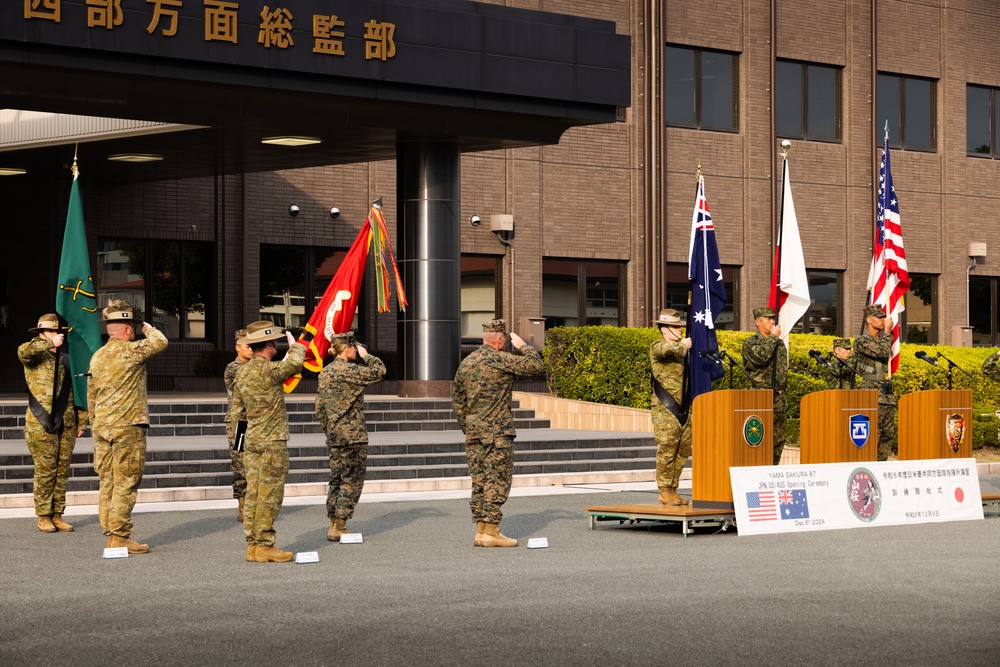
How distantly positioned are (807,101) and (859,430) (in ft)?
68.9

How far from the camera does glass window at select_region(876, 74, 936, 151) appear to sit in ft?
119

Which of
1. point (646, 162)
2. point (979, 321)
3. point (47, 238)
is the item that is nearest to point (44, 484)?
point (47, 238)

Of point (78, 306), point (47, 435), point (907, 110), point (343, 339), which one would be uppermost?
point (907, 110)

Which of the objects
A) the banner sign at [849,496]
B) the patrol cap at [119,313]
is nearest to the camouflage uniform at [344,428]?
the patrol cap at [119,313]

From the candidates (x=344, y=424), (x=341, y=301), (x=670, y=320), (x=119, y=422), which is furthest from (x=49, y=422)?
(x=341, y=301)

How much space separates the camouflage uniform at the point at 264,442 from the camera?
1210cm

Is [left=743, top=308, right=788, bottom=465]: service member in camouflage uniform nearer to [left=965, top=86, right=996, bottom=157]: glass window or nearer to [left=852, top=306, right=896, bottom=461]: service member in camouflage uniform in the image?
[left=852, top=306, right=896, bottom=461]: service member in camouflage uniform

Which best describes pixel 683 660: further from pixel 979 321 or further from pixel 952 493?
pixel 979 321

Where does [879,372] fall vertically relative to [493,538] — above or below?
above

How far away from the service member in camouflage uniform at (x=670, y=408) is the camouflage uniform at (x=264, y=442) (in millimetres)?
4499

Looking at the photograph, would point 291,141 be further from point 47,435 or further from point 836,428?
point 836,428

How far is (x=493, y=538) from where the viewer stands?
13250 mm

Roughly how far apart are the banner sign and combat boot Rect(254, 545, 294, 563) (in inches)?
165

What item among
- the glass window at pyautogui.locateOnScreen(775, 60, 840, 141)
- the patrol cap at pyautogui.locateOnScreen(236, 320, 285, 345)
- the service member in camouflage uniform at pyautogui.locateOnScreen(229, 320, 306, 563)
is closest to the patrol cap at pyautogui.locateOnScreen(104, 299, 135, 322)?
the patrol cap at pyautogui.locateOnScreen(236, 320, 285, 345)
